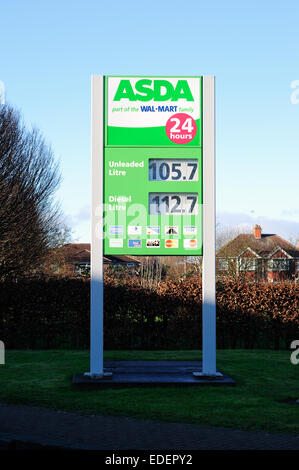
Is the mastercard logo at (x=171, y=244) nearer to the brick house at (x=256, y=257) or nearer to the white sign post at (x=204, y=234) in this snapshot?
the white sign post at (x=204, y=234)

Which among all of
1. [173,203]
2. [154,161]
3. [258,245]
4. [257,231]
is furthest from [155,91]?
[257,231]

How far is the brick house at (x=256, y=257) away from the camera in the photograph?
4528 cm

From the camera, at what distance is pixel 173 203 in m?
11.8

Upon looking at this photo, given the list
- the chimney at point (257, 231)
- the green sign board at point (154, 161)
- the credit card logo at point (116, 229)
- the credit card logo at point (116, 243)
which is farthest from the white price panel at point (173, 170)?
the chimney at point (257, 231)

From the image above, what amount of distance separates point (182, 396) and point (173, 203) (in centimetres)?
356

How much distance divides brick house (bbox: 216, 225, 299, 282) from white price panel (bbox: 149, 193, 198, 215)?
18.1 m

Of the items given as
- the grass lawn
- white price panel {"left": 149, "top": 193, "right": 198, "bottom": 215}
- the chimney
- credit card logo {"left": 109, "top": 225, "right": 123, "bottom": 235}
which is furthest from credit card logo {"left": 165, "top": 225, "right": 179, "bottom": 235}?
the chimney

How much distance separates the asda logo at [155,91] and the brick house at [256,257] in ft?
60.9

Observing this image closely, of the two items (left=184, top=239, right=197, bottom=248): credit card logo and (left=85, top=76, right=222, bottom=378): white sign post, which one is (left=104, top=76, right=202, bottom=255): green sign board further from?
(left=85, top=76, right=222, bottom=378): white sign post

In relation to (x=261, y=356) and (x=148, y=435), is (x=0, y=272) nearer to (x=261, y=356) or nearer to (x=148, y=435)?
(x=261, y=356)

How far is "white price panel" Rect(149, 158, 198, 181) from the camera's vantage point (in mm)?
11828
